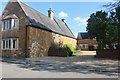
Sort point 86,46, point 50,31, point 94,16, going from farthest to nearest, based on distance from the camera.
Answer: point 86,46 → point 50,31 → point 94,16

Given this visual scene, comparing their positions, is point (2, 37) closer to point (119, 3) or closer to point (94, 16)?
point (94, 16)

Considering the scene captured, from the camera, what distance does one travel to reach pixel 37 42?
32.3m

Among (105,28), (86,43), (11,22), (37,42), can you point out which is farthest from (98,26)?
(86,43)

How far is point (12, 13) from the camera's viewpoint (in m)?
32.3

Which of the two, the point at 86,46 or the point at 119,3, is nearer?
the point at 119,3

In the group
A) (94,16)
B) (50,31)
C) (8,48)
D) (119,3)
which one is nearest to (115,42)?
(94,16)

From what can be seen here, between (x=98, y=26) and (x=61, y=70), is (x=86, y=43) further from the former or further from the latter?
(x=61, y=70)

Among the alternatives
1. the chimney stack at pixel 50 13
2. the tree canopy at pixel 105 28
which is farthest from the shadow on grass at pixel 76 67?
the chimney stack at pixel 50 13

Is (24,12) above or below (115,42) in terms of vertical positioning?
above

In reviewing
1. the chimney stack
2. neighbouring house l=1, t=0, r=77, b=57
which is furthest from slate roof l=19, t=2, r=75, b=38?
the chimney stack

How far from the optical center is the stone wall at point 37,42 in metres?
30.5

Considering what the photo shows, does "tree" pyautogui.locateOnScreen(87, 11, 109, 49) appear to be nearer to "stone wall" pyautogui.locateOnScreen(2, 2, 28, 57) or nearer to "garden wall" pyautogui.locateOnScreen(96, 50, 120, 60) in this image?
"garden wall" pyautogui.locateOnScreen(96, 50, 120, 60)

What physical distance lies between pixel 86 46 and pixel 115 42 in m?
44.0

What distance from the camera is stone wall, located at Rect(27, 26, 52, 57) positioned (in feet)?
100
